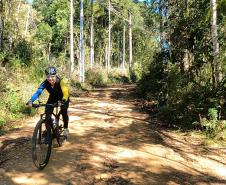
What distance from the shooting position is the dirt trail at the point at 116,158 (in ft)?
23.5

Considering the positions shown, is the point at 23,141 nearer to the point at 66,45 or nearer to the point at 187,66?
the point at 187,66

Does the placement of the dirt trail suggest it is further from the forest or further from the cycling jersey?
the cycling jersey

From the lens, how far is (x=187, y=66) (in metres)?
15.4

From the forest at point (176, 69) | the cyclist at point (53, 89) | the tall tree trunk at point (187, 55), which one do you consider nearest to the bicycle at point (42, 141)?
the cyclist at point (53, 89)

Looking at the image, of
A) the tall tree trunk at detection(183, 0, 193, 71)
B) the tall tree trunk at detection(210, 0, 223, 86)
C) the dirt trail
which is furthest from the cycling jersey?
the tall tree trunk at detection(183, 0, 193, 71)

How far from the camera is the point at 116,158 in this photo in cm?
843

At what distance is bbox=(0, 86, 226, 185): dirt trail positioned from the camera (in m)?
7.17

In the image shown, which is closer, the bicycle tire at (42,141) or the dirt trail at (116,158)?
the dirt trail at (116,158)

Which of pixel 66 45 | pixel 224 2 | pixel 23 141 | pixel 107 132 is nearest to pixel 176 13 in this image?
pixel 224 2

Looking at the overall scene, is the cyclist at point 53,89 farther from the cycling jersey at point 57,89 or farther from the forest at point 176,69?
the forest at point 176,69

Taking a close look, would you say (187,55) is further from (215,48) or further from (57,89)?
(57,89)

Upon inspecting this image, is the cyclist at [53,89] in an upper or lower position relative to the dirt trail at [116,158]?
upper

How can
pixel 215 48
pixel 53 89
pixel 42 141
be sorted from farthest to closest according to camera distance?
pixel 215 48 < pixel 53 89 < pixel 42 141

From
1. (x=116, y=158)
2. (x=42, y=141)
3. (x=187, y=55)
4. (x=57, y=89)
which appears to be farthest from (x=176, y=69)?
(x=42, y=141)
